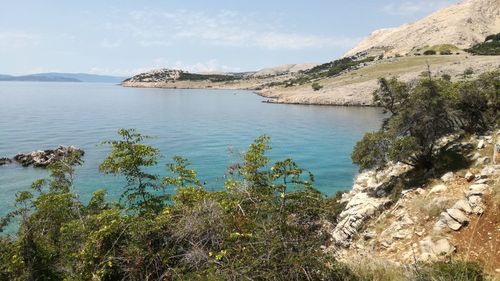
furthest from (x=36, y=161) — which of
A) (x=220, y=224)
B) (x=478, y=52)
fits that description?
(x=478, y=52)

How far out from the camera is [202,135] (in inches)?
2516

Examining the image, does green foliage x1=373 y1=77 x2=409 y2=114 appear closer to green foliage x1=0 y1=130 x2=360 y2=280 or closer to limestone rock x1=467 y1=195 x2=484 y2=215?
limestone rock x1=467 y1=195 x2=484 y2=215

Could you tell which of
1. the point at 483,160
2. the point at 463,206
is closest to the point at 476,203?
the point at 463,206

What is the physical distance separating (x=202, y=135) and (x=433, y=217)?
158 feet

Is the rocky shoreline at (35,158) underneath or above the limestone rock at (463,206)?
underneath

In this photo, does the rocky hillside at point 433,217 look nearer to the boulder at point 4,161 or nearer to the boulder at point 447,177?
the boulder at point 447,177

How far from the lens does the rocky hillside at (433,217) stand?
15469 mm

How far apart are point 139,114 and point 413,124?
265 ft

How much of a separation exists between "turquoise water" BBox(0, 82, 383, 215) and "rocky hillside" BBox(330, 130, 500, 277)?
7811mm

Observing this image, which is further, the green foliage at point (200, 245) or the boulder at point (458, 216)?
the boulder at point (458, 216)

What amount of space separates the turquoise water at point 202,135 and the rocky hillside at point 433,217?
25.6 ft

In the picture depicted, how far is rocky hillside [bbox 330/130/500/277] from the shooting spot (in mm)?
15469

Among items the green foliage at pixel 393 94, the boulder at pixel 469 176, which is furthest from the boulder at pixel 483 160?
the green foliage at pixel 393 94

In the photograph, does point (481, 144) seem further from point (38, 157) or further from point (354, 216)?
point (38, 157)
